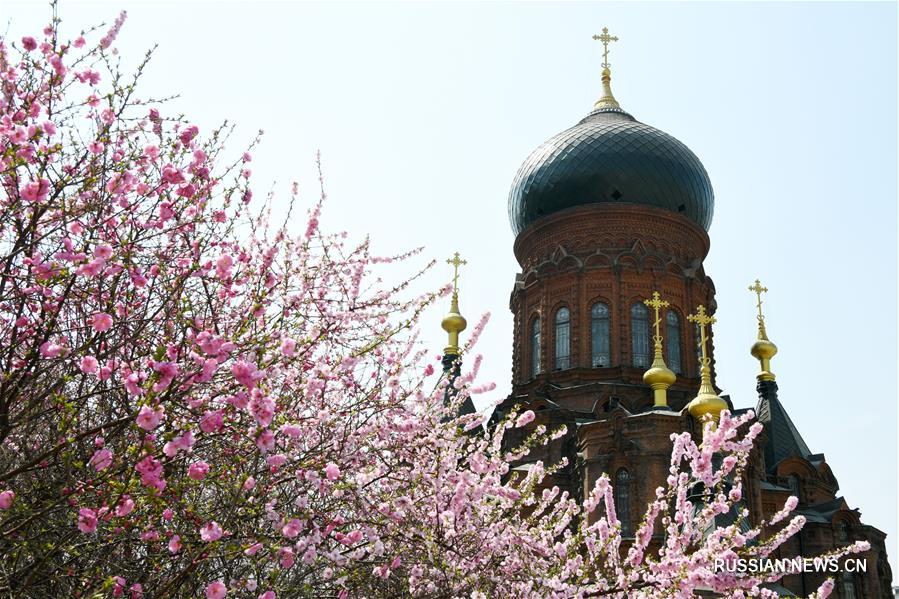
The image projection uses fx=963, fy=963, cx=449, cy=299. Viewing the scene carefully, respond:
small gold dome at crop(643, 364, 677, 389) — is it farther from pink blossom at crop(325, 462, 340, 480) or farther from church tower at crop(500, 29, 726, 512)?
pink blossom at crop(325, 462, 340, 480)

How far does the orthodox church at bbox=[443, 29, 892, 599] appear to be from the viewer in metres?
23.3

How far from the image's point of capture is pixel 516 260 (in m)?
27.9

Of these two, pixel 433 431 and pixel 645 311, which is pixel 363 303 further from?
pixel 645 311

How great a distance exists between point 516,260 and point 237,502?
907 inches

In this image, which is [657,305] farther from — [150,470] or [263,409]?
[150,470]

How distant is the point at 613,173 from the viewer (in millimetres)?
25859

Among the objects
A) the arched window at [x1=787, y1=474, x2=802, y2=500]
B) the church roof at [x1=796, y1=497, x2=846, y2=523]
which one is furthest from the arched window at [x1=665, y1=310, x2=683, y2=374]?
the church roof at [x1=796, y1=497, x2=846, y2=523]

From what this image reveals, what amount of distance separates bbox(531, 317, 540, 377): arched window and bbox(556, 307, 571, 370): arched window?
695mm

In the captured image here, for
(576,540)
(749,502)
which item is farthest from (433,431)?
(749,502)

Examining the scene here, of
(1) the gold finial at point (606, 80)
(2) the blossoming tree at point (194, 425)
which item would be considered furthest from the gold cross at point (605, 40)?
(2) the blossoming tree at point (194, 425)

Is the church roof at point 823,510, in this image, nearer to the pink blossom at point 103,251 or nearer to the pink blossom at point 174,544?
the pink blossom at point 174,544

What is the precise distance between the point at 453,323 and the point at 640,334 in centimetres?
619

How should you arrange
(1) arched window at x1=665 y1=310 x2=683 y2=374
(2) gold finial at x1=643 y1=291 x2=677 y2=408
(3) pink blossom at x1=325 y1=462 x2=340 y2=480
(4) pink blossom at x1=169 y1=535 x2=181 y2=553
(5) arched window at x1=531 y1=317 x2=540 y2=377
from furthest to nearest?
1. (5) arched window at x1=531 y1=317 x2=540 y2=377
2. (1) arched window at x1=665 y1=310 x2=683 y2=374
3. (2) gold finial at x1=643 y1=291 x2=677 y2=408
4. (3) pink blossom at x1=325 y1=462 x2=340 y2=480
5. (4) pink blossom at x1=169 y1=535 x2=181 y2=553

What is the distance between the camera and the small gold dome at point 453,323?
28.6m
